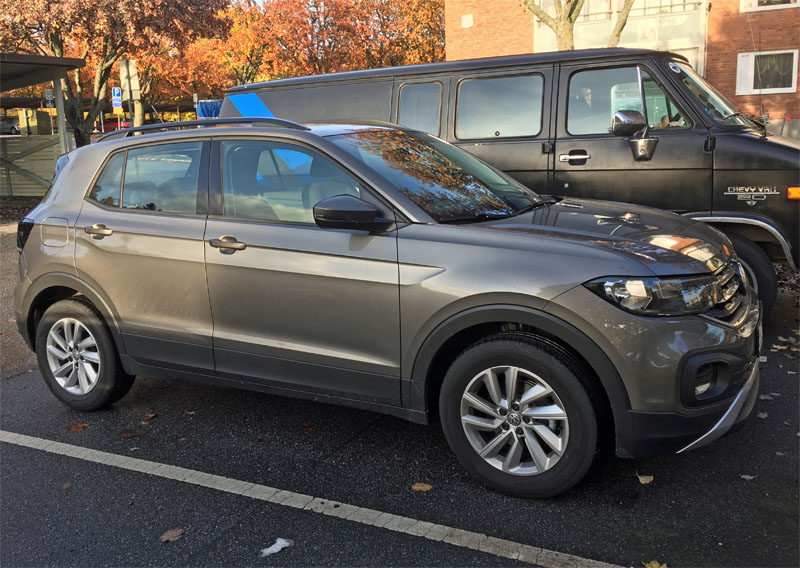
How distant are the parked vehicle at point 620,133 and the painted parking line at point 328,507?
3631mm

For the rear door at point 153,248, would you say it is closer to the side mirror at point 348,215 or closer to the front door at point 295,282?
the front door at point 295,282

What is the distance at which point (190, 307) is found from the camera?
3.96 metres

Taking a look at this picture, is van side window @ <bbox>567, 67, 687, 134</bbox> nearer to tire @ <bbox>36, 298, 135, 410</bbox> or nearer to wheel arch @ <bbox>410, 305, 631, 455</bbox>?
wheel arch @ <bbox>410, 305, 631, 455</bbox>

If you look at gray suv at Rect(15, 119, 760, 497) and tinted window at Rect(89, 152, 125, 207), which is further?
tinted window at Rect(89, 152, 125, 207)

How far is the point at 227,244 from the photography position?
378 centimetres

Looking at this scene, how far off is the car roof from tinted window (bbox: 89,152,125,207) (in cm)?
303

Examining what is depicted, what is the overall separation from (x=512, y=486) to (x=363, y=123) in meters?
2.40

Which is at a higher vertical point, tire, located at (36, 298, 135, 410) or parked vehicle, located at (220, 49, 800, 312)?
parked vehicle, located at (220, 49, 800, 312)

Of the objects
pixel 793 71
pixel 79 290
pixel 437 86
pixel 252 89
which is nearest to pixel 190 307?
pixel 79 290

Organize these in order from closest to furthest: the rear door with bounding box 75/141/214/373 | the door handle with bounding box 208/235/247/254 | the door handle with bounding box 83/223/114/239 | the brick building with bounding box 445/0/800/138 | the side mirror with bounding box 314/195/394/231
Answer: the side mirror with bounding box 314/195/394/231 < the door handle with bounding box 208/235/247/254 < the rear door with bounding box 75/141/214/373 < the door handle with bounding box 83/223/114/239 < the brick building with bounding box 445/0/800/138

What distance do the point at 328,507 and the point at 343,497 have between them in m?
0.11

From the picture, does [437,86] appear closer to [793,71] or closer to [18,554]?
[18,554]

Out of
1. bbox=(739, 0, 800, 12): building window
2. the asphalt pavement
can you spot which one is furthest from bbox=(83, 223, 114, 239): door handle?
bbox=(739, 0, 800, 12): building window

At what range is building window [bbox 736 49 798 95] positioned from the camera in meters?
20.5
